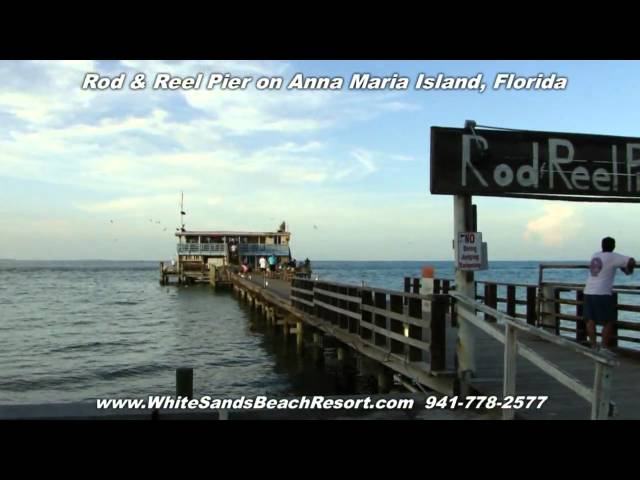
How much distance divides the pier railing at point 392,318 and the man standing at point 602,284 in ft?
6.76

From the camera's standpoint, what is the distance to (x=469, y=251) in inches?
264

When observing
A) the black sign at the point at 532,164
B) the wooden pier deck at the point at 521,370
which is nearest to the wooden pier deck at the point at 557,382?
the wooden pier deck at the point at 521,370

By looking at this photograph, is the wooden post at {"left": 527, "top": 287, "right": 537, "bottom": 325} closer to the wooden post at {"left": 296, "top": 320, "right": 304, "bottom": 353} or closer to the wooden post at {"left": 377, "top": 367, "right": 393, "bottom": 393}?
the wooden post at {"left": 377, "top": 367, "right": 393, "bottom": 393}

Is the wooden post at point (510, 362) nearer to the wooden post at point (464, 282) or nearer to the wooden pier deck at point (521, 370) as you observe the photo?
the wooden pier deck at point (521, 370)

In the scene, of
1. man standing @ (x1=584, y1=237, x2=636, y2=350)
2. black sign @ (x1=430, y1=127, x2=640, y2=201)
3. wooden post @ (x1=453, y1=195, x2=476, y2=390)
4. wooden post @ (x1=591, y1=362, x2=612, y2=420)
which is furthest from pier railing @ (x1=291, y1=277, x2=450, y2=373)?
wooden post @ (x1=591, y1=362, x2=612, y2=420)

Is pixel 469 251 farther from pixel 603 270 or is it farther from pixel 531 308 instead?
pixel 531 308

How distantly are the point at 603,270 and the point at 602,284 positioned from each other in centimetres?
21

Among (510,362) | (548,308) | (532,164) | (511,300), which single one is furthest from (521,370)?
(511,300)

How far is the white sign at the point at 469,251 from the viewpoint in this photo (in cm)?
671

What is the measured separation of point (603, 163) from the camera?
7.21 meters

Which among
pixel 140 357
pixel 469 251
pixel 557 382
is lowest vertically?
pixel 140 357

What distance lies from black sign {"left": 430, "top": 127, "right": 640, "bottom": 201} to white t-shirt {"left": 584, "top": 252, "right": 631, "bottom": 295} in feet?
2.89
